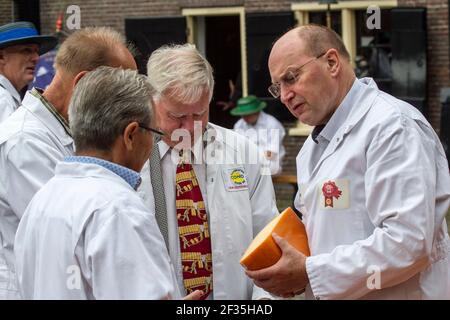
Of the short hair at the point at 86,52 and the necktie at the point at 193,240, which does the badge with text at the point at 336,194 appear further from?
the short hair at the point at 86,52

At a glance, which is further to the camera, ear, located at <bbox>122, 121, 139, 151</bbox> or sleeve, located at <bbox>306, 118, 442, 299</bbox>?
sleeve, located at <bbox>306, 118, 442, 299</bbox>

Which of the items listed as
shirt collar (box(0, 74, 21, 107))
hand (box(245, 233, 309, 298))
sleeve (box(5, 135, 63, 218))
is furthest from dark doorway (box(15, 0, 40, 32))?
hand (box(245, 233, 309, 298))

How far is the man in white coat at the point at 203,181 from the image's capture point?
13.2ft

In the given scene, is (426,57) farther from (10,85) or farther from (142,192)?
(142,192)

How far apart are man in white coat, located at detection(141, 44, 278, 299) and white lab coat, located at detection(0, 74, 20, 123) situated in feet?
7.38

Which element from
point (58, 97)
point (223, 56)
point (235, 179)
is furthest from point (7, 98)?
point (223, 56)

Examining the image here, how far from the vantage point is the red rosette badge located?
346 centimetres

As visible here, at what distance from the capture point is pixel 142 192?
4059 millimetres

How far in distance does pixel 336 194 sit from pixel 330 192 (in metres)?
0.02

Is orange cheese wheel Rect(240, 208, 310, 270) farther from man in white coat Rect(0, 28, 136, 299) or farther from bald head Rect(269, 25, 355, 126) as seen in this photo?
man in white coat Rect(0, 28, 136, 299)

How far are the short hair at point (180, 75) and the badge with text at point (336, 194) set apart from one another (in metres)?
0.81

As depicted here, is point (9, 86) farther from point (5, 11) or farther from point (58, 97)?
point (5, 11)

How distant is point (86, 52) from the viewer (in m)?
3.91
